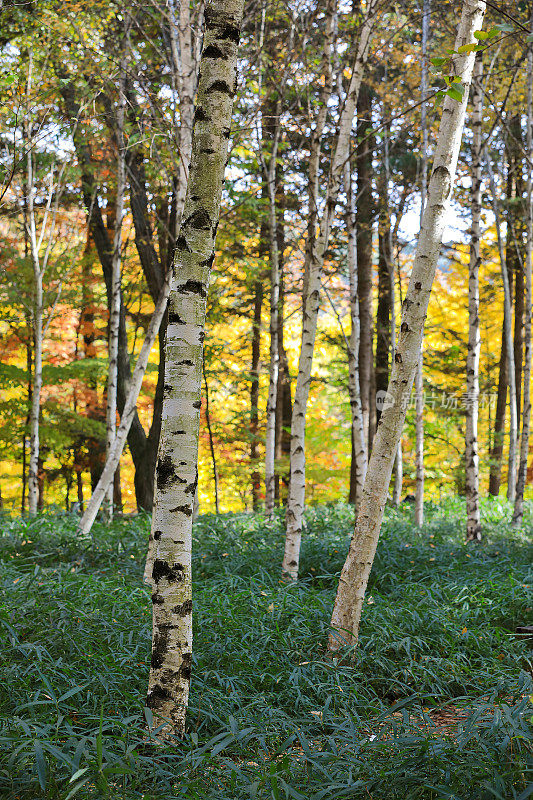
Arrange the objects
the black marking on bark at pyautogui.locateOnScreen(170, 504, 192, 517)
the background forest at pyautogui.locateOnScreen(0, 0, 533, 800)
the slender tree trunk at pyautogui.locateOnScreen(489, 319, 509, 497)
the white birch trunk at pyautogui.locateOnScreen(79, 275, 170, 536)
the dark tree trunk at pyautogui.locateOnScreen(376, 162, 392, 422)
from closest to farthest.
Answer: the background forest at pyautogui.locateOnScreen(0, 0, 533, 800) < the black marking on bark at pyautogui.locateOnScreen(170, 504, 192, 517) < the white birch trunk at pyautogui.locateOnScreen(79, 275, 170, 536) < the dark tree trunk at pyautogui.locateOnScreen(376, 162, 392, 422) < the slender tree trunk at pyautogui.locateOnScreen(489, 319, 509, 497)

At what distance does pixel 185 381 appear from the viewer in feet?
9.21

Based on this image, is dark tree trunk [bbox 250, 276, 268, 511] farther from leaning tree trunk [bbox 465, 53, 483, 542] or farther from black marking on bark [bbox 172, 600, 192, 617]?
black marking on bark [bbox 172, 600, 192, 617]

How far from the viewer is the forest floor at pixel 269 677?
7.46ft

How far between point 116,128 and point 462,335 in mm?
10352

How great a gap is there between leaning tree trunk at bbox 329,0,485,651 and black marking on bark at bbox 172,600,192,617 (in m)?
1.43

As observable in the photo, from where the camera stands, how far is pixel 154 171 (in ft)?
26.0

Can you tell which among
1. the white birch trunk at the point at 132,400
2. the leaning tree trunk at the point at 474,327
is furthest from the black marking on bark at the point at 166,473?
the leaning tree trunk at the point at 474,327

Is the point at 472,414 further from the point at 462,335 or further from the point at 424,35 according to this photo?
the point at 462,335

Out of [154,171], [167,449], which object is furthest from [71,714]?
[154,171]

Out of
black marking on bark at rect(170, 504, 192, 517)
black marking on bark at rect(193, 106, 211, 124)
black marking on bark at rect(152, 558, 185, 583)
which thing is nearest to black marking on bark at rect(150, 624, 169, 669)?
black marking on bark at rect(152, 558, 185, 583)

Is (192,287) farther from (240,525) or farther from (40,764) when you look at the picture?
(240,525)

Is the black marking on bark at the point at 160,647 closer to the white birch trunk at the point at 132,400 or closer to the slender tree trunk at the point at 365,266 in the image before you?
the white birch trunk at the point at 132,400

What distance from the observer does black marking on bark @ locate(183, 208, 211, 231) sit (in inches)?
111

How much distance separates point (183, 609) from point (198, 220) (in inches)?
72.8
